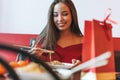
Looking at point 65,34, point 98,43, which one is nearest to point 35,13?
point 65,34

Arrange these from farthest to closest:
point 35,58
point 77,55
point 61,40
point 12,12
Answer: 1. point 12,12
2. point 61,40
3. point 77,55
4. point 35,58

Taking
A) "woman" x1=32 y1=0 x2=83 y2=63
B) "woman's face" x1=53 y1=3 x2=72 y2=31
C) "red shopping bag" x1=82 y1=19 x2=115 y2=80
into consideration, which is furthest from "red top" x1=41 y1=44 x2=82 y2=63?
"red shopping bag" x1=82 y1=19 x2=115 y2=80

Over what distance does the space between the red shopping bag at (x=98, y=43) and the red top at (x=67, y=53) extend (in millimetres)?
445

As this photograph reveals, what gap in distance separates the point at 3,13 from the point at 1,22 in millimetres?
73

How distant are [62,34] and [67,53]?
14 centimetres

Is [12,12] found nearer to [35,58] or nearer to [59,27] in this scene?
[59,27]

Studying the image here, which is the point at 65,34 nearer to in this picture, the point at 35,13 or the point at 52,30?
the point at 52,30

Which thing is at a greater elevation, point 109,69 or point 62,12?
point 62,12

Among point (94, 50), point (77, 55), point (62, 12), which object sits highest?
point (62, 12)

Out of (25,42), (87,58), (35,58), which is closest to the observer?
(35,58)

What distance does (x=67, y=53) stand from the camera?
120cm

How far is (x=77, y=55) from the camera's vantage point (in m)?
1.18

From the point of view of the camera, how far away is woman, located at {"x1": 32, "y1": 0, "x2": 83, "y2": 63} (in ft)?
3.90

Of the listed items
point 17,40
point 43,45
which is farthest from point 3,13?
point 43,45
